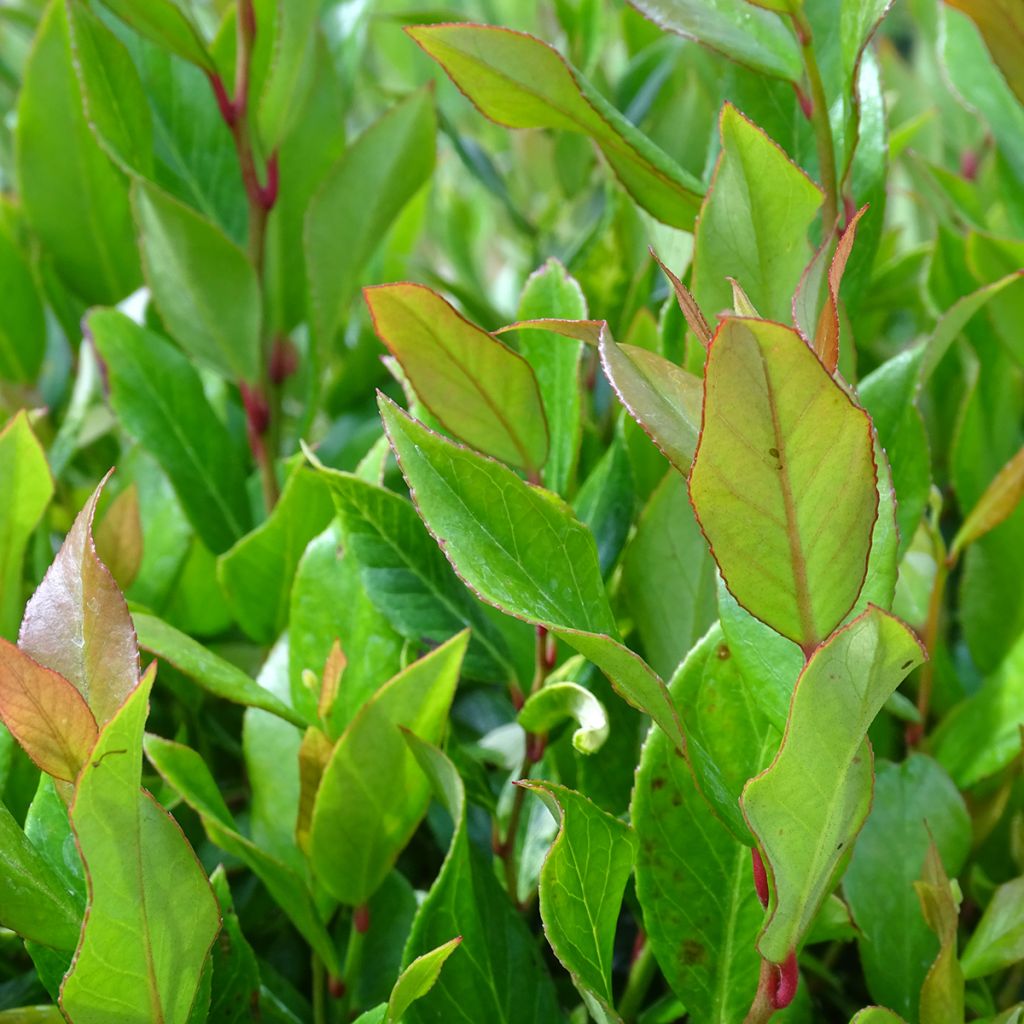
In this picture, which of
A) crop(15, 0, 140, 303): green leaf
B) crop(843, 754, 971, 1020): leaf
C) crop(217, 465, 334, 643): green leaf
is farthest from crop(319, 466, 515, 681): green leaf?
crop(15, 0, 140, 303): green leaf

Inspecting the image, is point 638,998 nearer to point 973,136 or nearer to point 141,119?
point 141,119

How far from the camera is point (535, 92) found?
1.73ft

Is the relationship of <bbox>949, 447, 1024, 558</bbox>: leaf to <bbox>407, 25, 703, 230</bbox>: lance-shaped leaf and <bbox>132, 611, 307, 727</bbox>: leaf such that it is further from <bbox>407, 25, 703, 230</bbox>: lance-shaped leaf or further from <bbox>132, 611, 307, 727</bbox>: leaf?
<bbox>132, 611, 307, 727</bbox>: leaf

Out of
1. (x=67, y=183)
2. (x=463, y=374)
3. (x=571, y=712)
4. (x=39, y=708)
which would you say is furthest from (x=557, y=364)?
(x=67, y=183)

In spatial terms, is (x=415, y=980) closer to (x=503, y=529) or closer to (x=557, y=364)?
(x=503, y=529)

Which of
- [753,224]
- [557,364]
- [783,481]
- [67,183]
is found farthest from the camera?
[67,183]

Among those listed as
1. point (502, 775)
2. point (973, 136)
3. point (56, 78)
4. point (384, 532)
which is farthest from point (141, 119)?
point (973, 136)

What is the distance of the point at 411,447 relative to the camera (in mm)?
459

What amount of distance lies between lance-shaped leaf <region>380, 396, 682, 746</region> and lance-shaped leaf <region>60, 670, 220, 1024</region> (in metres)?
0.12

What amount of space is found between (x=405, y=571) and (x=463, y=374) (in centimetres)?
11

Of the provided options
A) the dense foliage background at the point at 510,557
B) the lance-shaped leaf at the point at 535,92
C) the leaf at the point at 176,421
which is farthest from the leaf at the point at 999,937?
the leaf at the point at 176,421

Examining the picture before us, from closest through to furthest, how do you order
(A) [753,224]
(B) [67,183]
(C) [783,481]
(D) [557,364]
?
(C) [783,481], (A) [753,224], (D) [557,364], (B) [67,183]

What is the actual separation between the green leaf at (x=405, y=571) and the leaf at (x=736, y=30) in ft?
0.83

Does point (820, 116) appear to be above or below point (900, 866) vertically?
above
